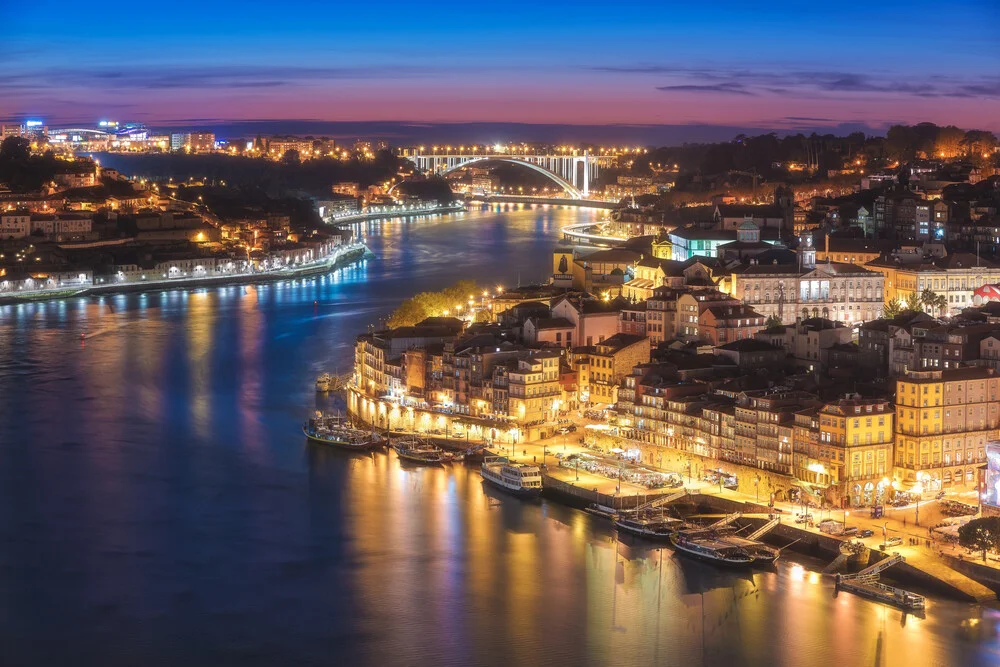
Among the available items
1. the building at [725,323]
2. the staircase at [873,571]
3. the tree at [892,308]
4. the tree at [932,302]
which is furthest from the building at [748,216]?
the staircase at [873,571]

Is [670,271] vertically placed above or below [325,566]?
above

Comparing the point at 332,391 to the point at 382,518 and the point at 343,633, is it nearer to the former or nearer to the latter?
the point at 382,518

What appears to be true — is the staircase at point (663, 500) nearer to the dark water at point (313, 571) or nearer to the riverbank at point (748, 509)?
the riverbank at point (748, 509)

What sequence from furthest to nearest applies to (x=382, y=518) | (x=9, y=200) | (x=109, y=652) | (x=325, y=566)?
(x=9, y=200), (x=382, y=518), (x=325, y=566), (x=109, y=652)

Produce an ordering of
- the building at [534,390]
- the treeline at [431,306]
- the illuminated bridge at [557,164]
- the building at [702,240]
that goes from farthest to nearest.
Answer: the illuminated bridge at [557,164] → the building at [702,240] → the treeline at [431,306] → the building at [534,390]

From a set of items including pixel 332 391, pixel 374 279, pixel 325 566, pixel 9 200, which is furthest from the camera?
pixel 9 200

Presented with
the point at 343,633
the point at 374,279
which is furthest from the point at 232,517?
the point at 374,279

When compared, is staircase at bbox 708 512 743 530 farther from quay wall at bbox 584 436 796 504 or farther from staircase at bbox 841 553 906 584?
staircase at bbox 841 553 906 584
